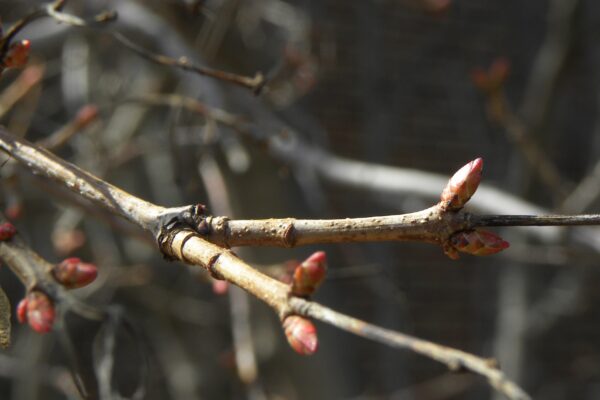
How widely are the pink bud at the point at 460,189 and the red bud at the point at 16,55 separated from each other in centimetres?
58

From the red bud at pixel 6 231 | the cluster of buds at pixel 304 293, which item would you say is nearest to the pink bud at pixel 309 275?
the cluster of buds at pixel 304 293

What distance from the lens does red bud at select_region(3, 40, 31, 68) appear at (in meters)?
0.91

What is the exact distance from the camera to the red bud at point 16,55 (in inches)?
35.8

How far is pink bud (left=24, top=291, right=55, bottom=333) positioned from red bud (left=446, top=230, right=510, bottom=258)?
514 millimetres

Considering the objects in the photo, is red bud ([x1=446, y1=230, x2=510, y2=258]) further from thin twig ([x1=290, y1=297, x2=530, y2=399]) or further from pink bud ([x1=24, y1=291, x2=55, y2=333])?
pink bud ([x1=24, y1=291, x2=55, y2=333])

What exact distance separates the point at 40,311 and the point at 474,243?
548 millimetres

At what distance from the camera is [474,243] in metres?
0.64

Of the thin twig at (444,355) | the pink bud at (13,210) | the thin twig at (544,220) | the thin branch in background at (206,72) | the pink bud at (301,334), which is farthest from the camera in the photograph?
the pink bud at (13,210)

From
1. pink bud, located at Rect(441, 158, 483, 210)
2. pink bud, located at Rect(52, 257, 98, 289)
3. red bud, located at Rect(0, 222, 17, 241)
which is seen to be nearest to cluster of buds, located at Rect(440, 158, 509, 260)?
pink bud, located at Rect(441, 158, 483, 210)

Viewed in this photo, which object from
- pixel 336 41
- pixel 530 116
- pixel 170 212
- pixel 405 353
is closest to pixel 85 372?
pixel 170 212

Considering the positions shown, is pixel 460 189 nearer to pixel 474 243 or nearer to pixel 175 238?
pixel 474 243

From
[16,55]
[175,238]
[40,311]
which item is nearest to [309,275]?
[175,238]

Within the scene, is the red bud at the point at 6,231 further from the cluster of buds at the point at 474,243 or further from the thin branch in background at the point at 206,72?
the cluster of buds at the point at 474,243

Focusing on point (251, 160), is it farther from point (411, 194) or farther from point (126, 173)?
point (126, 173)
